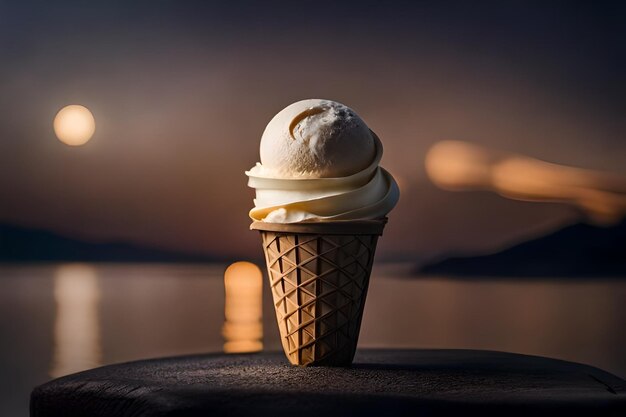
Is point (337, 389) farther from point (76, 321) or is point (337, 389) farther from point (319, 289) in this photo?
point (76, 321)

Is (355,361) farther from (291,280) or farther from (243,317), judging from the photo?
(243,317)

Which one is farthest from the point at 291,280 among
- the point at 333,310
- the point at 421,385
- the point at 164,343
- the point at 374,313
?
the point at 374,313

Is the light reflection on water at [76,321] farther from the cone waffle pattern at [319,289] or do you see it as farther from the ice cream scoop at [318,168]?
the ice cream scoop at [318,168]

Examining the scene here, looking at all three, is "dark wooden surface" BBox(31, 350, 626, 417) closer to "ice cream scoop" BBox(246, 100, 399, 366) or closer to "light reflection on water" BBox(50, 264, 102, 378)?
"ice cream scoop" BBox(246, 100, 399, 366)

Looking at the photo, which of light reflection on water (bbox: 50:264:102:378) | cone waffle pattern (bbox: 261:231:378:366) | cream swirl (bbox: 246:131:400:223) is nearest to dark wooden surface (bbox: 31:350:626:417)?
cone waffle pattern (bbox: 261:231:378:366)

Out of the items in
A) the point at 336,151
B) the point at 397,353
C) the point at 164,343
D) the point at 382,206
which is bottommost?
the point at 164,343
